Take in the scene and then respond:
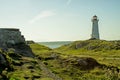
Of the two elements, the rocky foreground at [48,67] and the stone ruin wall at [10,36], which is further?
the stone ruin wall at [10,36]

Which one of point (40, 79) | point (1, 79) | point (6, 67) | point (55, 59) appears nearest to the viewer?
point (1, 79)

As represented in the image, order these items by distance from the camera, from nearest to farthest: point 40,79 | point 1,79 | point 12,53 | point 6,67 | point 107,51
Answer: point 1,79 → point 40,79 → point 6,67 → point 12,53 → point 107,51

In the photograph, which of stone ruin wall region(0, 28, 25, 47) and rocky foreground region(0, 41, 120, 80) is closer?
rocky foreground region(0, 41, 120, 80)

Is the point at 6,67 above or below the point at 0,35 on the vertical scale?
below

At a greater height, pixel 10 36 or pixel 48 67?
pixel 10 36

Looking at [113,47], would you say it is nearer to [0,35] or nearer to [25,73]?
[0,35]

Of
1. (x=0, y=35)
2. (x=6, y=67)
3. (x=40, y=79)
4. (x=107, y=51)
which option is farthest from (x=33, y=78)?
(x=107, y=51)

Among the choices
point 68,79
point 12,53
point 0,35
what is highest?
point 0,35

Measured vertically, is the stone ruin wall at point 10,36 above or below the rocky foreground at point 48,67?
above

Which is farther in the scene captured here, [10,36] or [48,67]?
[10,36]

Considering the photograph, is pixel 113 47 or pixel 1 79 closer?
pixel 1 79

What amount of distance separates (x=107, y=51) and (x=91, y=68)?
96.4 m

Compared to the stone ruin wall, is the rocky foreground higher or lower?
lower

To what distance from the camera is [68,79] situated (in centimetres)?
5422
